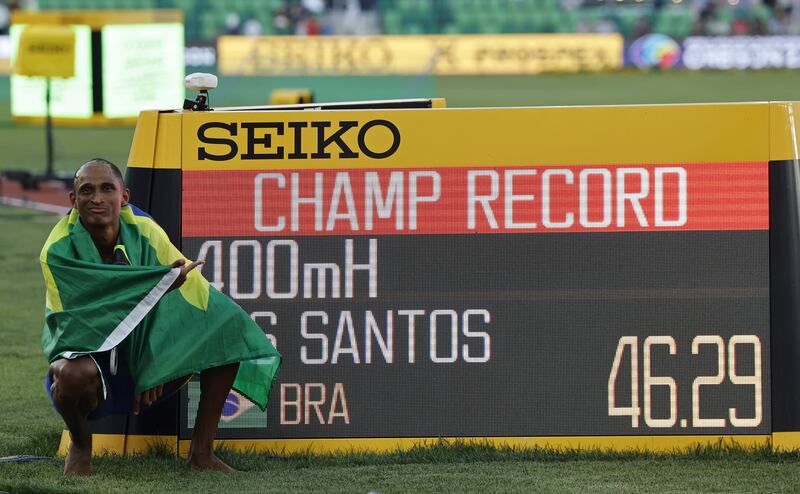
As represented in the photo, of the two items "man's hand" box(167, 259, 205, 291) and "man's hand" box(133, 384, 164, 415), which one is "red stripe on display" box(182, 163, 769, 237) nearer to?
"man's hand" box(167, 259, 205, 291)

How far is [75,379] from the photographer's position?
5371mm

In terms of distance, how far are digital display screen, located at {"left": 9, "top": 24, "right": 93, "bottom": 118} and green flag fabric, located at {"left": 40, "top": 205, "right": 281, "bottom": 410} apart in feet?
68.5

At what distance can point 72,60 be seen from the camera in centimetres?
1902

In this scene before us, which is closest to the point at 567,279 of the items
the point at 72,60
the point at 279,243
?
the point at 279,243

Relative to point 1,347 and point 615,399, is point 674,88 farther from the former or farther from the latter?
point 615,399

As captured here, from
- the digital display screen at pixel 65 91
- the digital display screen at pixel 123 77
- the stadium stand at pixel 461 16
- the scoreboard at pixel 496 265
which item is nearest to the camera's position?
the scoreboard at pixel 496 265

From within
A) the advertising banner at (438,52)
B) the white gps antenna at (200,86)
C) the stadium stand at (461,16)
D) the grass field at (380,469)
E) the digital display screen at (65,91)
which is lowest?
the grass field at (380,469)

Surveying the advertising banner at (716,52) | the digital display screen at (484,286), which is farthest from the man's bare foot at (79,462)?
the advertising banner at (716,52)

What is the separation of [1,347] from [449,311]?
4080 millimetres

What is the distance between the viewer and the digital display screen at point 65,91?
85.5 feet

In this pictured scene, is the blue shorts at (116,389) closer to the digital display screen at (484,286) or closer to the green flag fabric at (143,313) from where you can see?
the green flag fabric at (143,313)

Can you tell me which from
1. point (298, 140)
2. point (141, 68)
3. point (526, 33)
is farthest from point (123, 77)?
point (298, 140)

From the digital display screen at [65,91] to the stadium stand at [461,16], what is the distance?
46.3 feet

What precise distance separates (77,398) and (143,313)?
0.34 m
